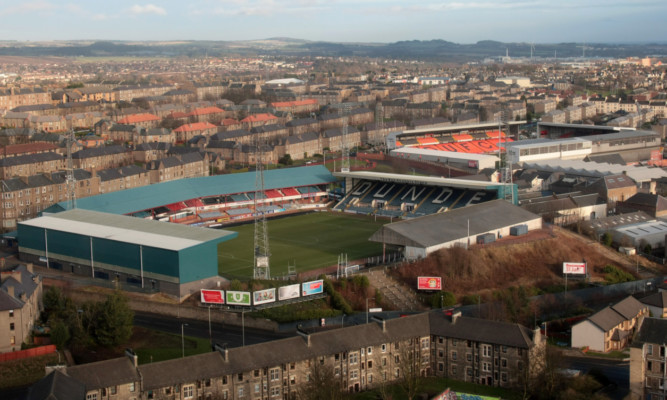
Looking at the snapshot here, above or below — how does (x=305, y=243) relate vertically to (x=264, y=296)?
below

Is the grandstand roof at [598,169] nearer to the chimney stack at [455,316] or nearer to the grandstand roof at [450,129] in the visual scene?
the grandstand roof at [450,129]

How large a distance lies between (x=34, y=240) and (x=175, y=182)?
10236mm

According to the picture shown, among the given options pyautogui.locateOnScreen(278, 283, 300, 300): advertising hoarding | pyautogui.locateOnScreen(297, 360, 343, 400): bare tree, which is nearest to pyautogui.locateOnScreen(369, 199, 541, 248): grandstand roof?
pyautogui.locateOnScreen(278, 283, 300, 300): advertising hoarding

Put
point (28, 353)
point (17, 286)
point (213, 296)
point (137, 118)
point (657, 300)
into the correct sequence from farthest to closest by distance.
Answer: point (137, 118) → point (213, 296) → point (657, 300) → point (17, 286) → point (28, 353)

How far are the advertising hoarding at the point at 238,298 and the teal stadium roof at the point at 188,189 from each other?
12.2 metres

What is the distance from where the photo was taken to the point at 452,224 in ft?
101

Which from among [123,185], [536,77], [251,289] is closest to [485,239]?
[251,289]

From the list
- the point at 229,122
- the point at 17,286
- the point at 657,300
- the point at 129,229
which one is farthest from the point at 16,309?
the point at 229,122

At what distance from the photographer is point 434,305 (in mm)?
25828

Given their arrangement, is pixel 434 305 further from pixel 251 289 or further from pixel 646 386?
pixel 646 386

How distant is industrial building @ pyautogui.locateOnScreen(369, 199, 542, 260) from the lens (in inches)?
1138

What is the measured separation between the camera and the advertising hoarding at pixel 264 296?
24.7 m

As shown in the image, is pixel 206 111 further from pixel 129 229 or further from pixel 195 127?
pixel 129 229

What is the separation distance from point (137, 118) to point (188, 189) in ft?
102
